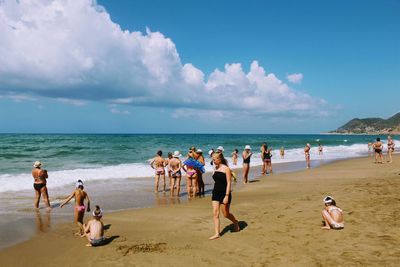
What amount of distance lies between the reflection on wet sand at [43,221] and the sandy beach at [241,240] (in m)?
0.35

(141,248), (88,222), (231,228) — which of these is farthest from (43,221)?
(231,228)

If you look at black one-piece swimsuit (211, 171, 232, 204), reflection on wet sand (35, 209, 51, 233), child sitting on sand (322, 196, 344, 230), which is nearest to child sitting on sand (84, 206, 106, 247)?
Answer: reflection on wet sand (35, 209, 51, 233)

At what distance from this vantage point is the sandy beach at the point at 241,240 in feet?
22.4

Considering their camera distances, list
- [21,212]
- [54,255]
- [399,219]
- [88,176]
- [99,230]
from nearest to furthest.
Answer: [54,255] → [99,230] → [399,219] → [21,212] → [88,176]

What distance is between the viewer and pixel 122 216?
10.9 meters

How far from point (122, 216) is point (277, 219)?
446cm

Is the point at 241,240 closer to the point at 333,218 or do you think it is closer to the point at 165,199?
the point at 333,218

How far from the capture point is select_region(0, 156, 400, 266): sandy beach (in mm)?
6816

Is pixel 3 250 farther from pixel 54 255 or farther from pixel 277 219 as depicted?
pixel 277 219

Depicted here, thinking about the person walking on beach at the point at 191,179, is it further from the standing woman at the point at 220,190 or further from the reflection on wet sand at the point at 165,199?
the standing woman at the point at 220,190

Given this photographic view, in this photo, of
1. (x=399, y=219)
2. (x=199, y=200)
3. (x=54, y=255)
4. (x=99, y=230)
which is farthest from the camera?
(x=199, y=200)

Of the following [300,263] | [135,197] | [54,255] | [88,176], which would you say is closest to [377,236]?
[300,263]

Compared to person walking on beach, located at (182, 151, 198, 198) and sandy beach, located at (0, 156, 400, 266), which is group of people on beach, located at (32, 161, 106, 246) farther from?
person walking on beach, located at (182, 151, 198, 198)

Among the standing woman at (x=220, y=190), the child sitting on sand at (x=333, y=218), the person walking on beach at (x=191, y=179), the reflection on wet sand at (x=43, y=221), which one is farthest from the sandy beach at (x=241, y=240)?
the person walking on beach at (x=191, y=179)
